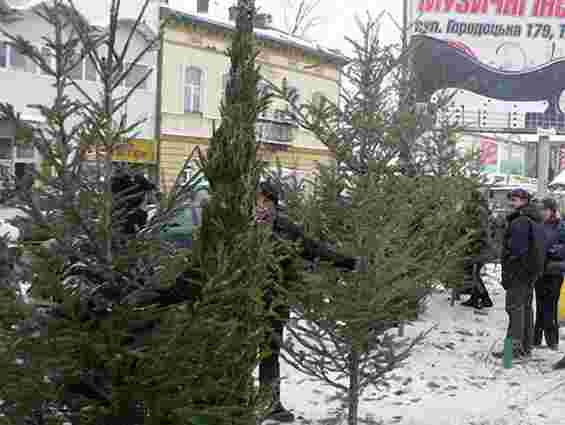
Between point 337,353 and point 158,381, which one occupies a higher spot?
point 158,381

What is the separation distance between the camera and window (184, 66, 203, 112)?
25.7m

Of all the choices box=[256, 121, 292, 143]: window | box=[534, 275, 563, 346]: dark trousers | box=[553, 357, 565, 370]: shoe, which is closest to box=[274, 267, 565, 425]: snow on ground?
box=[553, 357, 565, 370]: shoe

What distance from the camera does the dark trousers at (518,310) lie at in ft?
23.1

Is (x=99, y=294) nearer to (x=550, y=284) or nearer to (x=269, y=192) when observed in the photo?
(x=269, y=192)

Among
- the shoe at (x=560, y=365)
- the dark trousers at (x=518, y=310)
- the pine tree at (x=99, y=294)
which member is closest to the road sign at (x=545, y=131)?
the dark trousers at (x=518, y=310)

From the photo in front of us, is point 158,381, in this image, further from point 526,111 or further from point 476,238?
point 526,111

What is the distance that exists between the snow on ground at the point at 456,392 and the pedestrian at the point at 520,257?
42 cm

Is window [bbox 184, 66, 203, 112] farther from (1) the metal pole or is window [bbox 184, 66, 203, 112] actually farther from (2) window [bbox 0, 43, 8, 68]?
(1) the metal pole

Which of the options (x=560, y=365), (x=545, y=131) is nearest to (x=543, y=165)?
(x=545, y=131)

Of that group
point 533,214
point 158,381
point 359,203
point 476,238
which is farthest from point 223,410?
point 476,238

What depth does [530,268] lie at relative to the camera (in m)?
6.94

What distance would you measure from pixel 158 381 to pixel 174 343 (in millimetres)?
159

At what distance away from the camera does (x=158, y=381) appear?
256 cm

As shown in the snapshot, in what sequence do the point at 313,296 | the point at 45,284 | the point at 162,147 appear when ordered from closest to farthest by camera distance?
the point at 45,284, the point at 313,296, the point at 162,147
